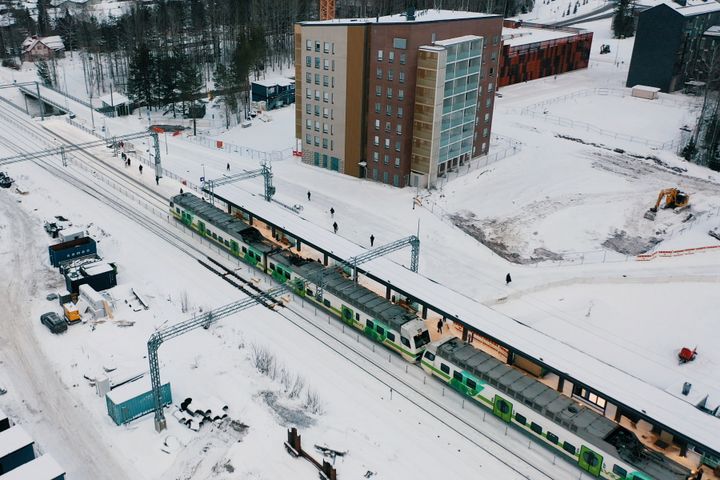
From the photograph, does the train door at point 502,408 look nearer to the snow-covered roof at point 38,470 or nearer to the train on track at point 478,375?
the train on track at point 478,375

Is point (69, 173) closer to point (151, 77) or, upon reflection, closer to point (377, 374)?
point (151, 77)

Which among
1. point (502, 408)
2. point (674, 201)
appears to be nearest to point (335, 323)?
point (502, 408)

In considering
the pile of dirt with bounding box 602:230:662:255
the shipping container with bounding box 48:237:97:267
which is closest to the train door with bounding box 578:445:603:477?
the pile of dirt with bounding box 602:230:662:255

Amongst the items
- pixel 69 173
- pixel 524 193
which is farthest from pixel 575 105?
pixel 69 173

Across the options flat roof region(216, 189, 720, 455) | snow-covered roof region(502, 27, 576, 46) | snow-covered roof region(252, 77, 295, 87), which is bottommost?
flat roof region(216, 189, 720, 455)

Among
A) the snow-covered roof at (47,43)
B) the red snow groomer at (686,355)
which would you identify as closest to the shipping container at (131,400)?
the red snow groomer at (686,355)

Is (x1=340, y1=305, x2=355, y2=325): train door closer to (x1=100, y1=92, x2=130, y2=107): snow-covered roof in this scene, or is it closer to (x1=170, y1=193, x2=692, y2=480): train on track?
(x1=170, y1=193, x2=692, y2=480): train on track

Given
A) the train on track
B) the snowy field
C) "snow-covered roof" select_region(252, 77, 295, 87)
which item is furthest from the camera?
"snow-covered roof" select_region(252, 77, 295, 87)

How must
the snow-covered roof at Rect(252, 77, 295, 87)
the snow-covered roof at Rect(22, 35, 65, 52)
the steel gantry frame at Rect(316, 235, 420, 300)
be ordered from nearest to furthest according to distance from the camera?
the steel gantry frame at Rect(316, 235, 420, 300) < the snow-covered roof at Rect(252, 77, 295, 87) < the snow-covered roof at Rect(22, 35, 65, 52)
